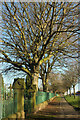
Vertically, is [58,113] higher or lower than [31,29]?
lower

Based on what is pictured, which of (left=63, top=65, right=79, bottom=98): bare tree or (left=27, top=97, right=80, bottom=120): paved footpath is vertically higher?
(left=63, top=65, right=79, bottom=98): bare tree

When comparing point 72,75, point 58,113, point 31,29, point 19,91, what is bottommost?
point 58,113

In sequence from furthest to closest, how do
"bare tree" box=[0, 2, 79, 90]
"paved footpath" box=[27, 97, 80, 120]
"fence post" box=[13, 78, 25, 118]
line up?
"bare tree" box=[0, 2, 79, 90] < "paved footpath" box=[27, 97, 80, 120] < "fence post" box=[13, 78, 25, 118]

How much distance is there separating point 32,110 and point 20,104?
282cm

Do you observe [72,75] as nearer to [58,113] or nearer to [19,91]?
[58,113]

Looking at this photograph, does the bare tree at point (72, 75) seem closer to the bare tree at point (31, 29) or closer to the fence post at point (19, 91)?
the bare tree at point (31, 29)

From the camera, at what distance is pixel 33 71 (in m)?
16.3

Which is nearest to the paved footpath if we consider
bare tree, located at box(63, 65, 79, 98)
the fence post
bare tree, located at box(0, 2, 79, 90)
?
the fence post

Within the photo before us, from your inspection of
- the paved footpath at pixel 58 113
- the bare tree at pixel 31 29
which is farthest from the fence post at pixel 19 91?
the bare tree at pixel 31 29

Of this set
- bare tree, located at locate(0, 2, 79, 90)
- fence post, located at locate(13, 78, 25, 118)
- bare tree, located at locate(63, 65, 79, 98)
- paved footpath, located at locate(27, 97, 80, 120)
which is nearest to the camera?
fence post, located at locate(13, 78, 25, 118)

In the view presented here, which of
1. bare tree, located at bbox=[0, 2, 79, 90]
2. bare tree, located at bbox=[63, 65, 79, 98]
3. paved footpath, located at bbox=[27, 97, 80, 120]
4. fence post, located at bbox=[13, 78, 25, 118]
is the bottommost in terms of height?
paved footpath, located at bbox=[27, 97, 80, 120]

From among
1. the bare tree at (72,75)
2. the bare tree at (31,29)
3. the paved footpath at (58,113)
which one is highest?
the bare tree at (31,29)

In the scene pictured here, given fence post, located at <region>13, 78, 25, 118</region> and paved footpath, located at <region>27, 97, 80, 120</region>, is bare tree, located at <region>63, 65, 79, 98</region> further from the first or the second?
fence post, located at <region>13, 78, 25, 118</region>

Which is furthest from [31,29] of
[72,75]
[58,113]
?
[72,75]
